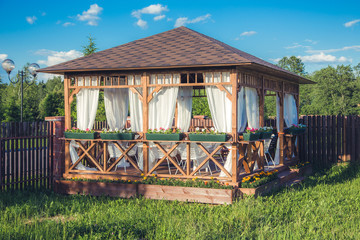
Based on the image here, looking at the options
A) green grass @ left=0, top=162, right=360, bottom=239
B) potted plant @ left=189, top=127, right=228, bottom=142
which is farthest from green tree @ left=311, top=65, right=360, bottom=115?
potted plant @ left=189, top=127, right=228, bottom=142

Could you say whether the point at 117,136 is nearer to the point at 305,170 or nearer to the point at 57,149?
the point at 57,149

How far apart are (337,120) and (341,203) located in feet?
21.2

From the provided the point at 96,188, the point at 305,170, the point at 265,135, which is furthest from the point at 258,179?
the point at 96,188

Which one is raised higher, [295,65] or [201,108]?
[295,65]

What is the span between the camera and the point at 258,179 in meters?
9.56

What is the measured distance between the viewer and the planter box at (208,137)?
9039 mm

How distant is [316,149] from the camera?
1446 cm

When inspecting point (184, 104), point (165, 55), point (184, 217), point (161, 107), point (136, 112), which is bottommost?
point (184, 217)

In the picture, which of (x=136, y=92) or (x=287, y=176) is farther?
(x=287, y=176)

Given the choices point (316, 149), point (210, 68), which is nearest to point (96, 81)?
point (210, 68)

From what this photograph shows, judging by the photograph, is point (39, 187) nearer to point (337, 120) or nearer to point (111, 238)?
point (111, 238)

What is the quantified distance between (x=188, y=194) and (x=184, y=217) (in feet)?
5.69

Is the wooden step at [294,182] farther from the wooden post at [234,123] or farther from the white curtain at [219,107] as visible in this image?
the white curtain at [219,107]

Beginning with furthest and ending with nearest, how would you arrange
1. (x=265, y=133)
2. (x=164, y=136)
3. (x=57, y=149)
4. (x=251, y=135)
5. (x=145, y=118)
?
(x=57, y=149)
(x=265, y=133)
(x=145, y=118)
(x=164, y=136)
(x=251, y=135)
